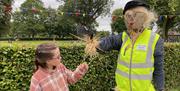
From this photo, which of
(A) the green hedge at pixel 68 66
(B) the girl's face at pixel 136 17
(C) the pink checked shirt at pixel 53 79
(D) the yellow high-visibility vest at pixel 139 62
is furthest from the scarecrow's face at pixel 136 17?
(A) the green hedge at pixel 68 66

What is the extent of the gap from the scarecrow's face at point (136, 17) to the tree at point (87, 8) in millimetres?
50359

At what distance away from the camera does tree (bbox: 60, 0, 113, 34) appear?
191ft

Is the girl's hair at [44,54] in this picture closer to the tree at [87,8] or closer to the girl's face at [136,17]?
the girl's face at [136,17]

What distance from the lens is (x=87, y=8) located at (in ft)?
222

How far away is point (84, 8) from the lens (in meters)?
65.6

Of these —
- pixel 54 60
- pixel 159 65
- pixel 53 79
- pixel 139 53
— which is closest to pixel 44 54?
pixel 54 60

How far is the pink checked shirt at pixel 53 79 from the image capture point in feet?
11.5

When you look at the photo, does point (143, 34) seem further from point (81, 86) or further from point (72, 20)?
point (72, 20)

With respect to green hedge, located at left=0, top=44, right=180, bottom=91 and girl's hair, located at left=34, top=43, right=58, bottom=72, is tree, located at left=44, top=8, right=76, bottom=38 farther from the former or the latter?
girl's hair, located at left=34, top=43, right=58, bottom=72

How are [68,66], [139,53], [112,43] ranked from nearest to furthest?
[139,53]
[112,43]
[68,66]

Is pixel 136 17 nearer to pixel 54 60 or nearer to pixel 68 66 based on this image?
pixel 54 60

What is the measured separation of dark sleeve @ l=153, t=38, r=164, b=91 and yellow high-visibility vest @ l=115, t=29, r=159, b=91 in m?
0.04

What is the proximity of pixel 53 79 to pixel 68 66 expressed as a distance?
12.1ft

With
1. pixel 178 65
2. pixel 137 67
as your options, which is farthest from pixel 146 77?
pixel 178 65
